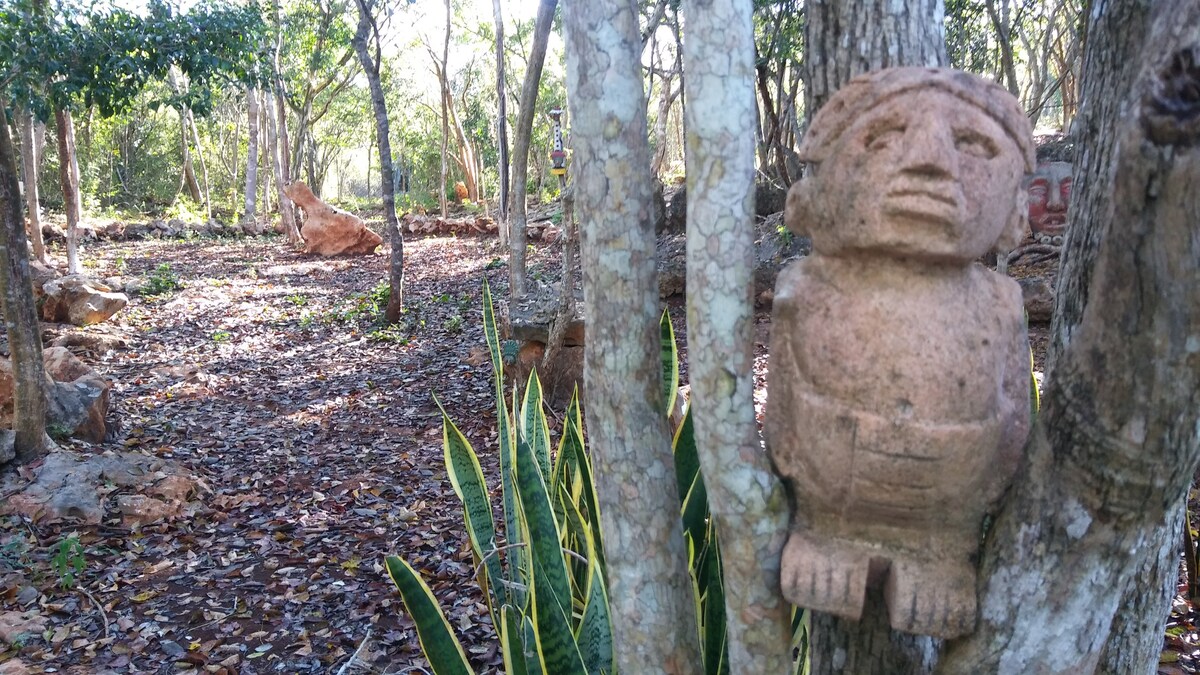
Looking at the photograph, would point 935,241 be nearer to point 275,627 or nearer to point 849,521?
point 849,521

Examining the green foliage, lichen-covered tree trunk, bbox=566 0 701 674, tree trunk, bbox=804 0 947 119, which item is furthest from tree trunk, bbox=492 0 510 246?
lichen-covered tree trunk, bbox=566 0 701 674

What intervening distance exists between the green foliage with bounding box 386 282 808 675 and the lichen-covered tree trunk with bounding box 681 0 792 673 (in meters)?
Result: 0.30

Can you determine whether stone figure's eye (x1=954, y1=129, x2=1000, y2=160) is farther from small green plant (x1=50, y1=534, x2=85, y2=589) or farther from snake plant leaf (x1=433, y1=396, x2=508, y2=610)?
small green plant (x1=50, y1=534, x2=85, y2=589)

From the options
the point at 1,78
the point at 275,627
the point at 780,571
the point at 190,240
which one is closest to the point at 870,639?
the point at 780,571

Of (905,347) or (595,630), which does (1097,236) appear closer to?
(905,347)

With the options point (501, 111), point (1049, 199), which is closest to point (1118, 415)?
point (1049, 199)

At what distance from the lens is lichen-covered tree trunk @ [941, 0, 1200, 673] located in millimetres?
872

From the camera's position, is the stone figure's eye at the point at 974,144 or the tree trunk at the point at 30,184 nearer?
the stone figure's eye at the point at 974,144

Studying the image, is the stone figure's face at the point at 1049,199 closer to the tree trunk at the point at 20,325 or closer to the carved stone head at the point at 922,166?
the carved stone head at the point at 922,166

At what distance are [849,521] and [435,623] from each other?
968 mm

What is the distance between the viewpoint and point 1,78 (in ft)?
14.8

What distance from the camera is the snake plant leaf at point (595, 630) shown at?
1772 millimetres

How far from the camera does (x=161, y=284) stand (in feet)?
28.9

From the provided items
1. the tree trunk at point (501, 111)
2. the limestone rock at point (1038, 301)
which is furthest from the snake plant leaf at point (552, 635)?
the tree trunk at point (501, 111)
